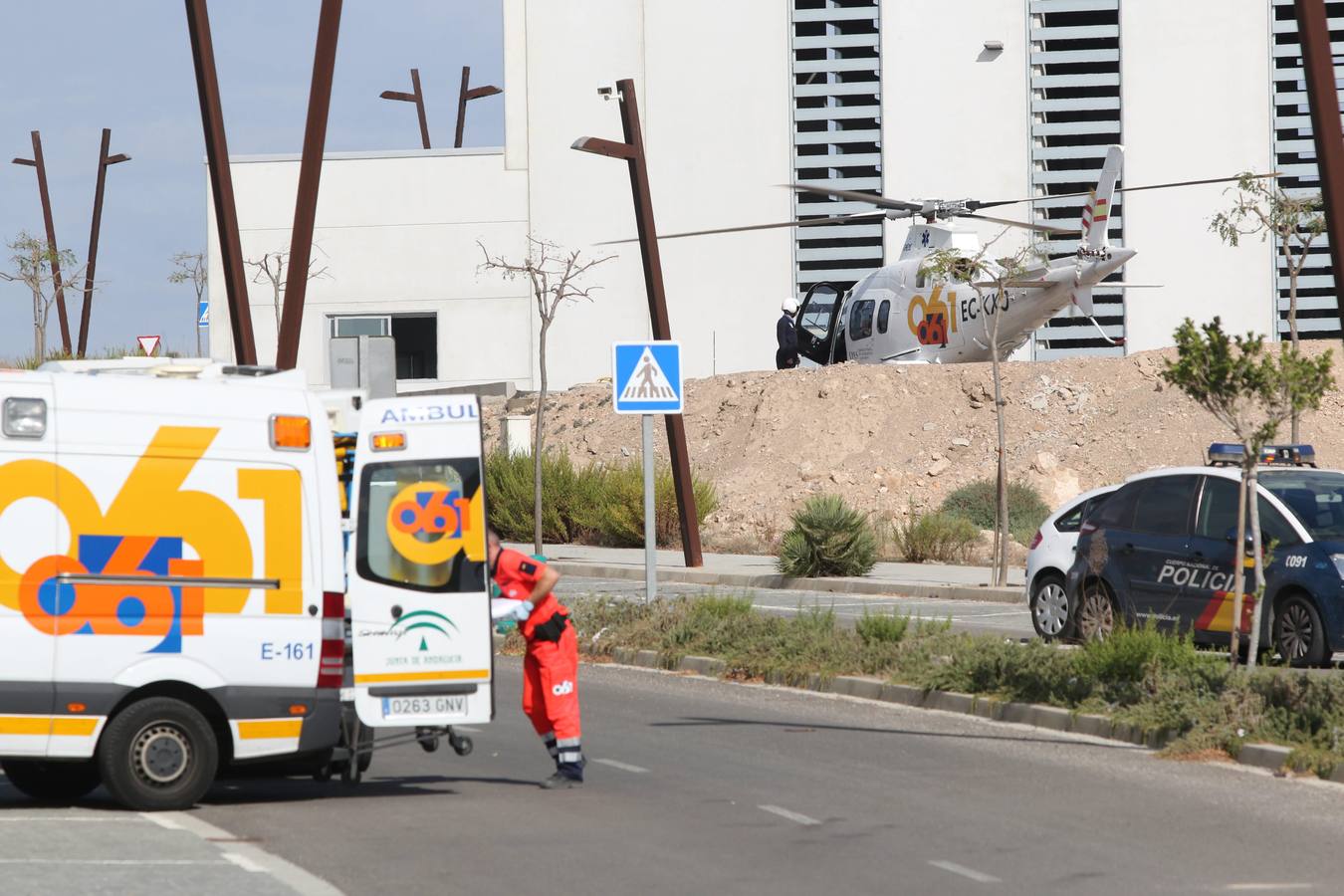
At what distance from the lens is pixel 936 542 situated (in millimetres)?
31875

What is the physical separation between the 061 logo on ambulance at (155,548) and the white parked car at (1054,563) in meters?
9.60

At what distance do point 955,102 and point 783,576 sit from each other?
3188 cm

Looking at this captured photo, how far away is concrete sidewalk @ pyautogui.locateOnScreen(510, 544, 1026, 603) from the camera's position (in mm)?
25562

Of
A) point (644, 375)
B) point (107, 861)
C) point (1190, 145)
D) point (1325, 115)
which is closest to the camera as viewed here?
point (107, 861)

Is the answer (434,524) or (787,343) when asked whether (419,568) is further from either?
(787,343)

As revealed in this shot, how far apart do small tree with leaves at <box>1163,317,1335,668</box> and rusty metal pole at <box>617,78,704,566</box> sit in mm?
15882

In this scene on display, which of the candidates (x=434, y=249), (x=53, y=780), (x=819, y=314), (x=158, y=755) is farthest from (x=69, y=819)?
(x=434, y=249)

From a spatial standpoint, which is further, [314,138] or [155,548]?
[314,138]

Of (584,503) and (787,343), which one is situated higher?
(787,343)

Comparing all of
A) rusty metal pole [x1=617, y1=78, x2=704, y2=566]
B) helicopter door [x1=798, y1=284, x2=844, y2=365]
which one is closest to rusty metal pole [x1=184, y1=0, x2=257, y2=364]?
rusty metal pole [x1=617, y1=78, x2=704, y2=566]

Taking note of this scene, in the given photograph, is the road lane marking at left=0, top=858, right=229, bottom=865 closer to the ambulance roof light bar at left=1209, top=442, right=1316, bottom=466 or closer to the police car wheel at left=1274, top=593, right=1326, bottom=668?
the police car wheel at left=1274, top=593, right=1326, bottom=668

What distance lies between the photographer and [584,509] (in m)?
37.0

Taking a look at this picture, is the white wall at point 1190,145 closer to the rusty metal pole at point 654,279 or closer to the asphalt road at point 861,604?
the rusty metal pole at point 654,279

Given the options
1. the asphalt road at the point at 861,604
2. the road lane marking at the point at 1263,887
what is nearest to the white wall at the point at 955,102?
the asphalt road at the point at 861,604
